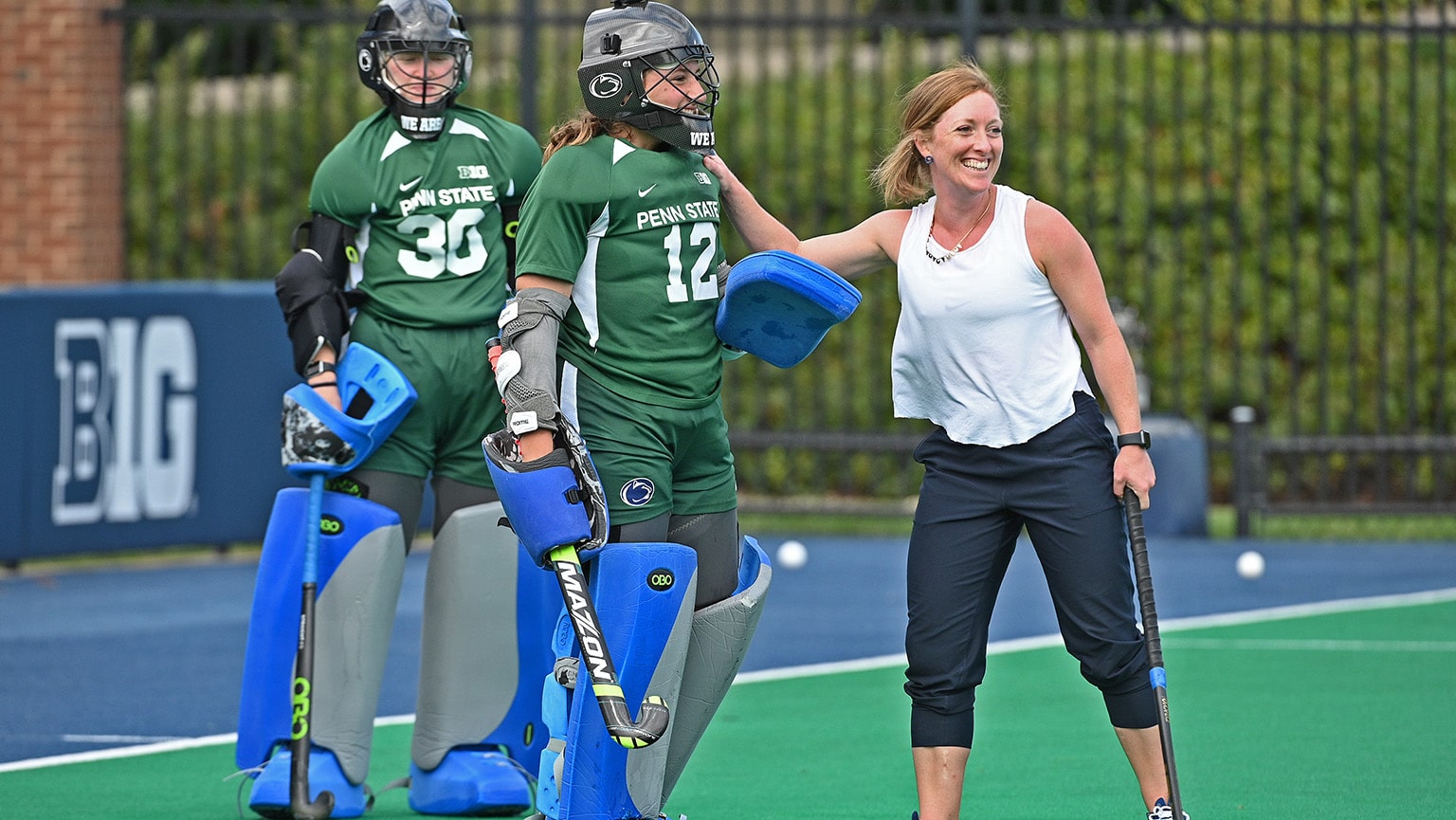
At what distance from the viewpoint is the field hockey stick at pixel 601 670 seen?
4.67 m

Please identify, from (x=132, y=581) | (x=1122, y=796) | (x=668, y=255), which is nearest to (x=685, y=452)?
(x=668, y=255)

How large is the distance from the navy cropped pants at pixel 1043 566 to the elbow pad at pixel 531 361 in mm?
981

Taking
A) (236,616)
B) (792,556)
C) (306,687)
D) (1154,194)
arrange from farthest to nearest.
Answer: (1154,194), (792,556), (236,616), (306,687)

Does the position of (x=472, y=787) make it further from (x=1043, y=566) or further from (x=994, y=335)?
(x=994, y=335)

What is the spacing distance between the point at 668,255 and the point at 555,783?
1235mm

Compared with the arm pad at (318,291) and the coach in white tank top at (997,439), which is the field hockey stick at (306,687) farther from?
the coach in white tank top at (997,439)

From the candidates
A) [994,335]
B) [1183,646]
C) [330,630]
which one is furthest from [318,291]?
[1183,646]

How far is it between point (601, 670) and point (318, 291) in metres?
1.72

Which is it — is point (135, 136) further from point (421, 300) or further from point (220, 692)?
point (421, 300)

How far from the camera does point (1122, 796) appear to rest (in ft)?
20.2

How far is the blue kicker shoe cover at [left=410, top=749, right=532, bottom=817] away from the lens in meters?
5.87

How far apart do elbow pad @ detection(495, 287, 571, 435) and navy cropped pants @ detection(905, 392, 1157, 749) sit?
3.22 ft

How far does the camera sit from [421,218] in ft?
19.7

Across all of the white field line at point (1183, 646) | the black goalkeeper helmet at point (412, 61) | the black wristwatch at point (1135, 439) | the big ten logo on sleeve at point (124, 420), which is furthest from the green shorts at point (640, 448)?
the big ten logo on sleeve at point (124, 420)
